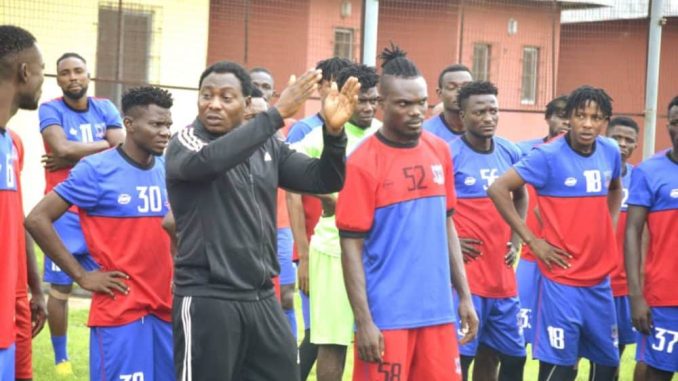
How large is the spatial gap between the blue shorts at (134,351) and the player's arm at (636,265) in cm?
307

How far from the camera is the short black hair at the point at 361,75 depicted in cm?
825

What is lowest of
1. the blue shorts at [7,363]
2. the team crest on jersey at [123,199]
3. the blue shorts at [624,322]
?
the blue shorts at [624,322]

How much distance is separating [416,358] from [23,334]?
6.78ft

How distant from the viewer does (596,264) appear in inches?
323

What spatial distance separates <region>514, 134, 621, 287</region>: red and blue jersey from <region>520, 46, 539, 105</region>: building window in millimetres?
9267

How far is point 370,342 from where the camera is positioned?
20.5 ft

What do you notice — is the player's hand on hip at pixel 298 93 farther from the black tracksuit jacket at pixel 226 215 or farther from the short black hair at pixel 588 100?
the short black hair at pixel 588 100

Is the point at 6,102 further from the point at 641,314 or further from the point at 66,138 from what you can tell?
the point at 66,138

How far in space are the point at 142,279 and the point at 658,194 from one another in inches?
136

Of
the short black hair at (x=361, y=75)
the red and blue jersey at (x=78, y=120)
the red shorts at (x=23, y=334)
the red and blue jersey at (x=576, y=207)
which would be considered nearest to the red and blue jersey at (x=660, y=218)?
the red and blue jersey at (x=576, y=207)

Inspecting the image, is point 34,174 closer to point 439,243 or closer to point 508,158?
point 508,158

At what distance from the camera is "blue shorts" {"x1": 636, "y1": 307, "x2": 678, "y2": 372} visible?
7.97 metres

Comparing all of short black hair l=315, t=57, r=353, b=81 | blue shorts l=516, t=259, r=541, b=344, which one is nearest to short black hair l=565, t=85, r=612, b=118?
short black hair l=315, t=57, r=353, b=81

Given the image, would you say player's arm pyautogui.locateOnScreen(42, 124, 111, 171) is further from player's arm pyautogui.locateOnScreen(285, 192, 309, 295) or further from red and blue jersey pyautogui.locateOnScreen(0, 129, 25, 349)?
red and blue jersey pyautogui.locateOnScreen(0, 129, 25, 349)
